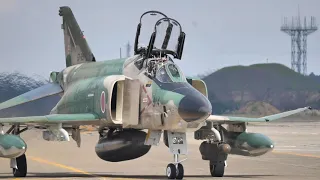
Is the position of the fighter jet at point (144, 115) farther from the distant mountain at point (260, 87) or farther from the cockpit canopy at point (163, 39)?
the distant mountain at point (260, 87)

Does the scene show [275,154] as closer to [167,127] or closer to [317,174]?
[317,174]

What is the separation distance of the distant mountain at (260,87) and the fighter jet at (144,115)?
53235mm

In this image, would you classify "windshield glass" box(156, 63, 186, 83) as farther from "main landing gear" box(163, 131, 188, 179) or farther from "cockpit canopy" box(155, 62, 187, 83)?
"main landing gear" box(163, 131, 188, 179)

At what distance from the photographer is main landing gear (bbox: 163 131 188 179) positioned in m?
18.1

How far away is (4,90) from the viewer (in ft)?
120

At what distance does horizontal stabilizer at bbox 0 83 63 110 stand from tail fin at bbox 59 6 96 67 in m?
1.10

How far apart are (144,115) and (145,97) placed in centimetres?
A: 42

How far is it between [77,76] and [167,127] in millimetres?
4827

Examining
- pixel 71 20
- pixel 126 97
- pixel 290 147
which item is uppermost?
pixel 71 20

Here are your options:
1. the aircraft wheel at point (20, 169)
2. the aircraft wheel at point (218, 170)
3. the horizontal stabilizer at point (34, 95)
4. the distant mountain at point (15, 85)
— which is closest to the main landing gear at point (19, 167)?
the aircraft wheel at point (20, 169)

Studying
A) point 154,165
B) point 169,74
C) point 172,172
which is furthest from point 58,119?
point 154,165

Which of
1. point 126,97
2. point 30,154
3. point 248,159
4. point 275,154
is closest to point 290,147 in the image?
point 275,154

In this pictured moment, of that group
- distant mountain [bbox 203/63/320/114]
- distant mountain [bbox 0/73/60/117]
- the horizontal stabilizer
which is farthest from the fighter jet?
distant mountain [bbox 203/63/320/114]

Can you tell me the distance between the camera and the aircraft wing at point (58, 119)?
61.4ft
